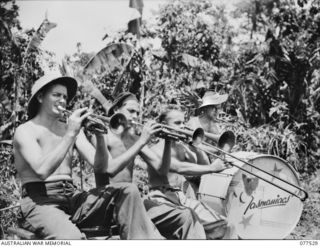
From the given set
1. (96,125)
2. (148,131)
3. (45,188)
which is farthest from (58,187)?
(148,131)

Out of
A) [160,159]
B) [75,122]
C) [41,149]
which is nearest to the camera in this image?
[75,122]

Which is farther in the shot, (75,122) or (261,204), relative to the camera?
(261,204)

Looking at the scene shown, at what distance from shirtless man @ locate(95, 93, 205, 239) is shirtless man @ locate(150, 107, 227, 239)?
0.13m

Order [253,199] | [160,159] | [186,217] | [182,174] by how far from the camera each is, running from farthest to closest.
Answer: [253,199]
[182,174]
[160,159]
[186,217]

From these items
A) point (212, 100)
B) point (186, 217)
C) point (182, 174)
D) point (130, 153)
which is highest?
point (212, 100)

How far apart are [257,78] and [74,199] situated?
548 centimetres

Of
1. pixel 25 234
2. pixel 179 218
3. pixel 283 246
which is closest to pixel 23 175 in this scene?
pixel 25 234

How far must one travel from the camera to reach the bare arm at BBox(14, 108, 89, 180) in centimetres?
308

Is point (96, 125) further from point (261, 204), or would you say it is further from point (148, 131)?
point (261, 204)

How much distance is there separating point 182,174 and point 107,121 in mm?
926

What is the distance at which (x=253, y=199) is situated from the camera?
4.89 metres

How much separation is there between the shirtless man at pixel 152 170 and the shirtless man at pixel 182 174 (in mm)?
129

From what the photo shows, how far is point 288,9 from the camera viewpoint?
852cm

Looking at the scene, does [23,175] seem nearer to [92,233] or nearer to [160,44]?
[92,233]
